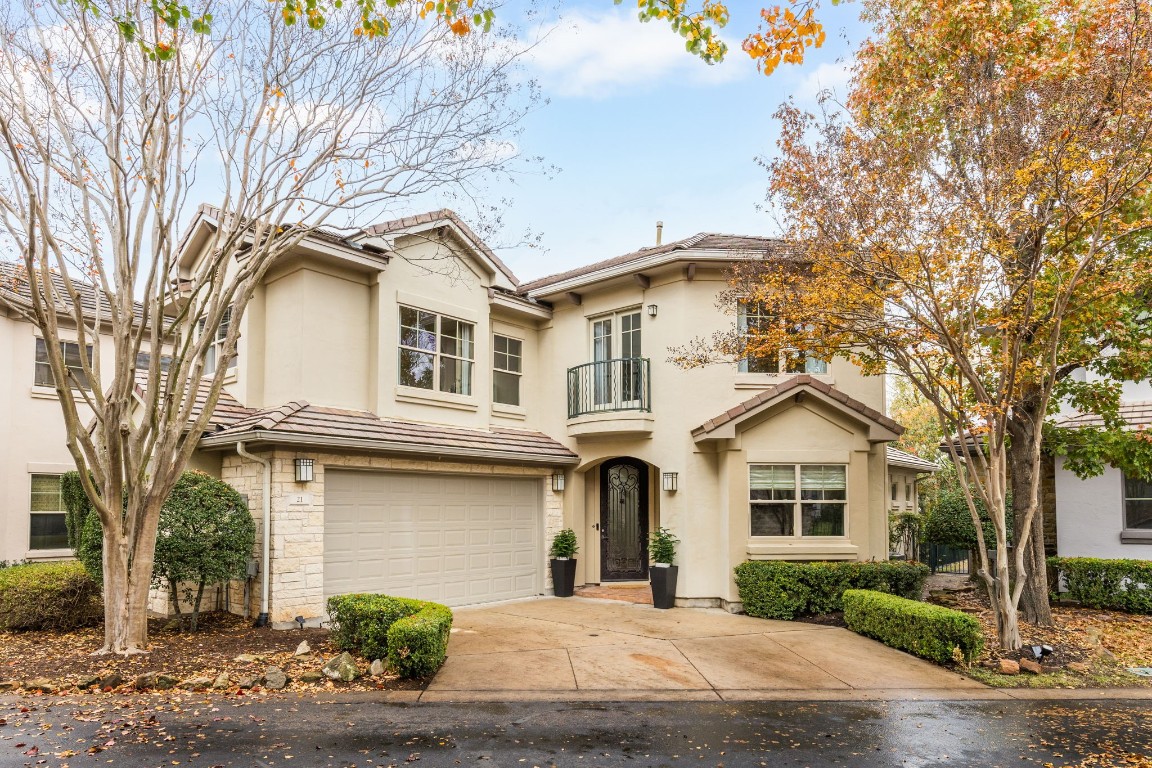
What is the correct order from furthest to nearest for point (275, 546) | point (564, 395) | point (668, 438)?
point (564, 395) → point (668, 438) → point (275, 546)

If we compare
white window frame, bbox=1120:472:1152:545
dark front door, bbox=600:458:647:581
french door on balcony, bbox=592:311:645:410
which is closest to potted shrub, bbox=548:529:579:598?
dark front door, bbox=600:458:647:581

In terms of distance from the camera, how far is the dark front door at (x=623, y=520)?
15.4 meters

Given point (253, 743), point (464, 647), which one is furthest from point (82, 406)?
point (253, 743)

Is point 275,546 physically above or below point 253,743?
above

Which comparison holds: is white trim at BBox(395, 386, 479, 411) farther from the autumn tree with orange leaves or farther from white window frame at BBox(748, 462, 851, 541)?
the autumn tree with orange leaves

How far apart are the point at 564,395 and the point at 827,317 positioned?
6243 mm

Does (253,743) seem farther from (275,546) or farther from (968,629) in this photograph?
(968,629)

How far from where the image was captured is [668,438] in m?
13.8

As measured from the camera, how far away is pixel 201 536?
395 inches

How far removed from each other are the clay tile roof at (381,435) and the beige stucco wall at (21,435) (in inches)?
249

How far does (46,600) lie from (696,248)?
1094 centimetres

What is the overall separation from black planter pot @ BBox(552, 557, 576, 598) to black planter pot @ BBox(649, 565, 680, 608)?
180 centimetres

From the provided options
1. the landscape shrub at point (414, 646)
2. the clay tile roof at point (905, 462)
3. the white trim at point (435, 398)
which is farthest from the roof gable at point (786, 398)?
the landscape shrub at point (414, 646)

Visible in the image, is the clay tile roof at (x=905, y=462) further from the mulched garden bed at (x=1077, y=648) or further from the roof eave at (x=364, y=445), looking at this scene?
the roof eave at (x=364, y=445)
